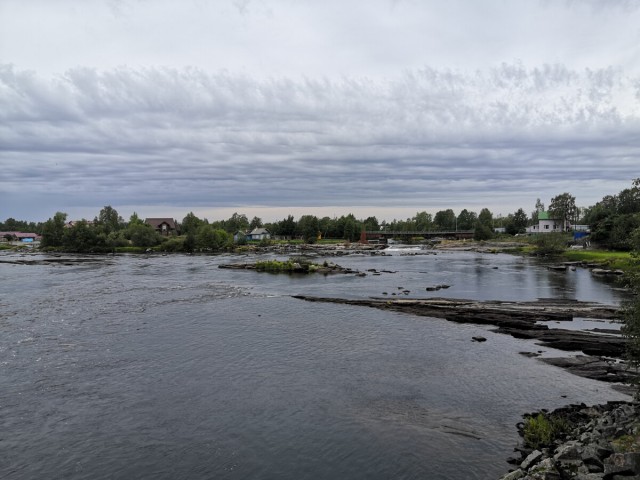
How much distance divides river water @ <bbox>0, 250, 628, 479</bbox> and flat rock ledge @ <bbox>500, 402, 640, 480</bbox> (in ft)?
4.80

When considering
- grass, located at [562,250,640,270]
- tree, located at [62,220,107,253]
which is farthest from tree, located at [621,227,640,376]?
tree, located at [62,220,107,253]

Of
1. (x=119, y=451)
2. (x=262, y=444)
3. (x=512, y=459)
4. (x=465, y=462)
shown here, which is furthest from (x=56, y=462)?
(x=512, y=459)

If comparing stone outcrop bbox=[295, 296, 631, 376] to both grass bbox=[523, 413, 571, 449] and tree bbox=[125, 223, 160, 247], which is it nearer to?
grass bbox=[523, 413, 571, 449]

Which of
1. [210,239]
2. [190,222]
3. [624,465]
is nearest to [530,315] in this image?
[624,465]

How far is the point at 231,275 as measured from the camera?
73.9m

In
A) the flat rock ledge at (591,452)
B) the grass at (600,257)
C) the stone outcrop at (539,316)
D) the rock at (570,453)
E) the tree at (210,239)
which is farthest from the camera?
the tree at (210,239)

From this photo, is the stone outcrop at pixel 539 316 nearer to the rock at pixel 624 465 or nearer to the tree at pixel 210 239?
the rock at pixel 624 465

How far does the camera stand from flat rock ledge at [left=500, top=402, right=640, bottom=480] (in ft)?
37.9

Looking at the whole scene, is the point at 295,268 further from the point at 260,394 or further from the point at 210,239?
the point at 210,239

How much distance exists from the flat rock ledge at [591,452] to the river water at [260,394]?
1.46 metres

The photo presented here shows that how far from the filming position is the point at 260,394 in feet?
69.2

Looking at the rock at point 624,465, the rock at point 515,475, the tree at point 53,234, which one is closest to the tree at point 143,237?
the tree at point 53,234

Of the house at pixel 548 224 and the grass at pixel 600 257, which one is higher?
the house at pixel 548 224

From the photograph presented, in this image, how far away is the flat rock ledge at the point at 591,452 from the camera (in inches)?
455
